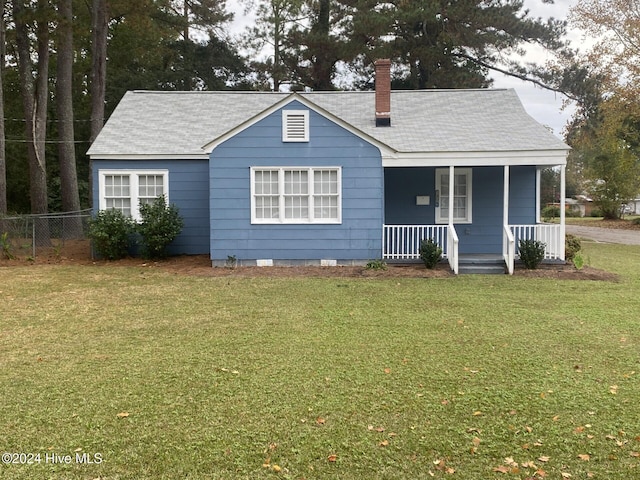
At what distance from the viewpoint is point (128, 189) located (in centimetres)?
1412

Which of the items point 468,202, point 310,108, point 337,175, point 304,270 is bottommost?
point 304,270

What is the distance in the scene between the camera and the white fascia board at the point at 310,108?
1230 cm

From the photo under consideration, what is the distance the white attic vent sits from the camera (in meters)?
12.4

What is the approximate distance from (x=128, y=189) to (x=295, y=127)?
503 centimetres

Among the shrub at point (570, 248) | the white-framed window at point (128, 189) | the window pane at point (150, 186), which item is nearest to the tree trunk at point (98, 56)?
the white-framed window at point (128, 189)

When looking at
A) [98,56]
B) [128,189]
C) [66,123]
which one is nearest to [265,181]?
[128,189]

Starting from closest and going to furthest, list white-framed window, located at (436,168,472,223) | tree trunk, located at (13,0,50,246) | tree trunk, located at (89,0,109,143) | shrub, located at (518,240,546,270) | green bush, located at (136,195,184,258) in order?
1. shrub, located at (518,240,546,270)
2. green bush, located at (136,195,184,258)
3. white-framed window, located at (436,168,472,223)
4. tree trunk, located at (13,0,50,246)
5. tree trunk, located at (89,0,109,143)

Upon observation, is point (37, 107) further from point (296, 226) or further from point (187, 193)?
point (296, 226)

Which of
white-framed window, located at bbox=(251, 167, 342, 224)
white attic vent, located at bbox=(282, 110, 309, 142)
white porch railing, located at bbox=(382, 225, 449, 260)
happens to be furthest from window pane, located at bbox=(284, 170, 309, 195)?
white porch railing, located at bbox=(382, 225, 449, 260)

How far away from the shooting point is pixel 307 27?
3028cm

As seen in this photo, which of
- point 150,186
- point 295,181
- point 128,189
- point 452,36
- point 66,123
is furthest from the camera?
point 452,36

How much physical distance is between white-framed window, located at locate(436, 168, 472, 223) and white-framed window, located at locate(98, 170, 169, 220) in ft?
24.3

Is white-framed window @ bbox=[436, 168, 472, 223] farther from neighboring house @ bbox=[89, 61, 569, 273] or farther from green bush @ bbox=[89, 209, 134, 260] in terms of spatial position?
green bush @ bbox=[89, 209, 134, 260]

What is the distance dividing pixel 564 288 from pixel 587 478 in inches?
302
